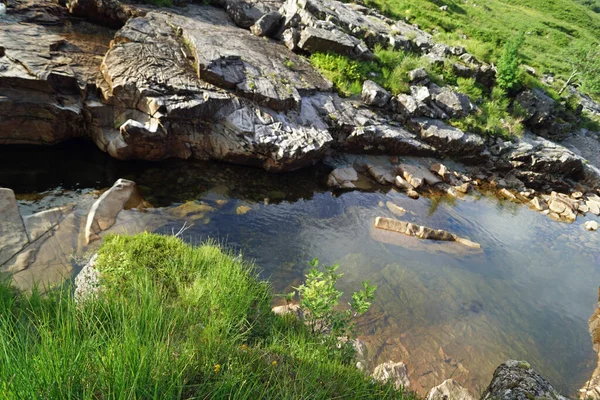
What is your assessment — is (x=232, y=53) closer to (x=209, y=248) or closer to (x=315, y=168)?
(x=315, y=168)

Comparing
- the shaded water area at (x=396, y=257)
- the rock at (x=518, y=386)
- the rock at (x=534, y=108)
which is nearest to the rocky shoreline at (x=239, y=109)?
the rock at (x=518, y=386)

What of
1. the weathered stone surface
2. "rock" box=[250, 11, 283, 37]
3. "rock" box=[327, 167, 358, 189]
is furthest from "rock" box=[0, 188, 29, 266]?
"rock" box=[250, 11, 283, 37]

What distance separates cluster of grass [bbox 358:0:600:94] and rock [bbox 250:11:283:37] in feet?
52.5

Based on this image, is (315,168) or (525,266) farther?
(315,168)

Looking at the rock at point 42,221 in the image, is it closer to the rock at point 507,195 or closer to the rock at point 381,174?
the rock at point 381,174

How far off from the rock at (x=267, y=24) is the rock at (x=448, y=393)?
1798cm

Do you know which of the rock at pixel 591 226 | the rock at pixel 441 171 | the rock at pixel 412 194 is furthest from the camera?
the rock at pixel 441 171

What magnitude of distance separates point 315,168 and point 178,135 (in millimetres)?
5929

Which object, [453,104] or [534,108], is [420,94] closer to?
[453,104]

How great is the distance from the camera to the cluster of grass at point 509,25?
29.3 m

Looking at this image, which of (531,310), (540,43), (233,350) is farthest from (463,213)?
(540,43)

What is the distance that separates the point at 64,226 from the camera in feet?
23.8

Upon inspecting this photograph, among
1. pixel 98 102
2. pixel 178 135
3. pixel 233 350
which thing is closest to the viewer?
pixel 233 350

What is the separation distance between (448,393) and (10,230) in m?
9.34
